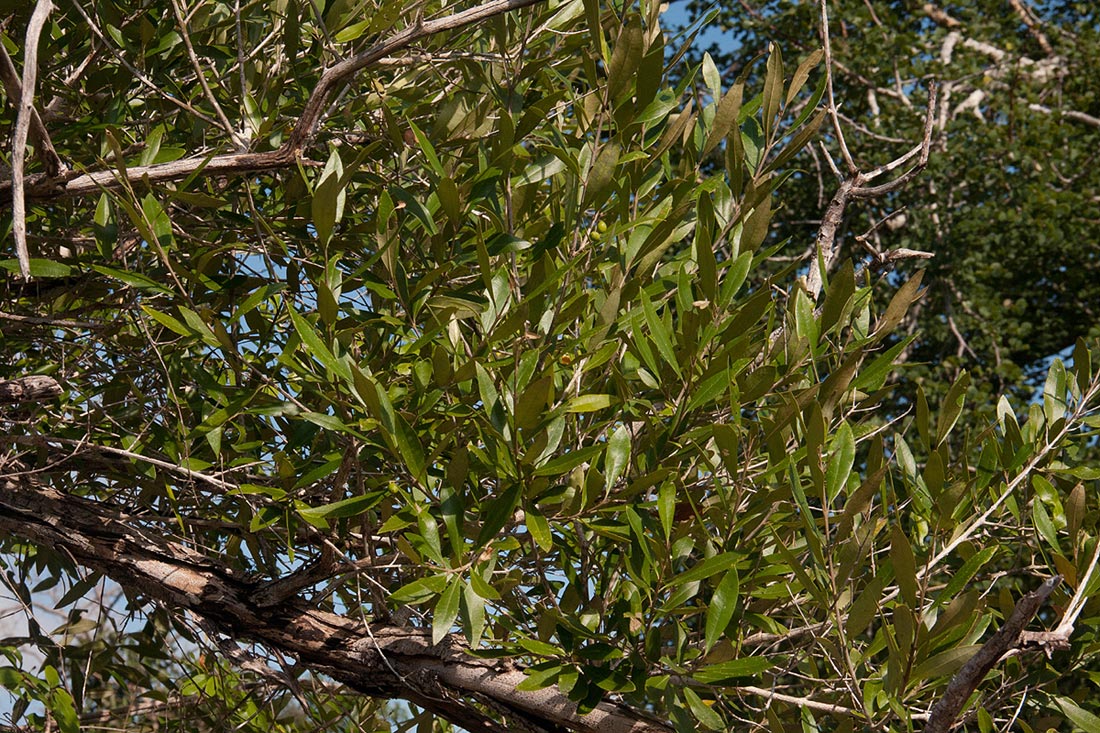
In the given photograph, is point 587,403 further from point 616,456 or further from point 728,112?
point 728,112

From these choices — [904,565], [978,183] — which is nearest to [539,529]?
[904,565]

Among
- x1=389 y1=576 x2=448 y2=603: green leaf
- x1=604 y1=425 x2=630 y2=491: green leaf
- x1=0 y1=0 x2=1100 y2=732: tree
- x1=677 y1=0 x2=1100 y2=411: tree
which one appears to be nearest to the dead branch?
x1=0 y1=0 x2=1100 y2=732: tree

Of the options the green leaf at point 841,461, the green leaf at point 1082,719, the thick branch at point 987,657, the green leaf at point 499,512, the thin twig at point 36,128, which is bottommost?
the green leaf at point 1082,719

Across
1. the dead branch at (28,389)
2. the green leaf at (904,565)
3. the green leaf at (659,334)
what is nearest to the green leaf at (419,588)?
the green leaf at (659,334)

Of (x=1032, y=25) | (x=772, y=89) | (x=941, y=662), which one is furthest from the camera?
(x=1032, y=25)

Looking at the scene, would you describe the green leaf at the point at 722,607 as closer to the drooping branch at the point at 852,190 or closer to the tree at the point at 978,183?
the drooping branch at the point at 852,190

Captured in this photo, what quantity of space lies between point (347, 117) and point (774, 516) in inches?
38.0

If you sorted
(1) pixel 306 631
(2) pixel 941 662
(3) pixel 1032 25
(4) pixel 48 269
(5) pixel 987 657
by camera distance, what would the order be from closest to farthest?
(5) pixel 987 657
(2) pixel 941 662
(4) pixel 48 269
(1) pixel 306 631
(3) pixel 1032 25

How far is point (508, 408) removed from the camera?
1158mm

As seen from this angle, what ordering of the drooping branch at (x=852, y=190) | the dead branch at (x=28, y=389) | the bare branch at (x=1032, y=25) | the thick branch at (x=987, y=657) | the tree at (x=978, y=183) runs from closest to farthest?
the thick branch at (x=987, y=657)
the drooping branch at (x=852, y=190)
the dead branch at (x=28, y=389)
the tree at (x=978, y=183)
the bare branch at (x=1032, y=25)

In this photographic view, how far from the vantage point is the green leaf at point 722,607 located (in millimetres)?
1155

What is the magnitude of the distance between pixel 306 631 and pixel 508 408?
2.26 feet

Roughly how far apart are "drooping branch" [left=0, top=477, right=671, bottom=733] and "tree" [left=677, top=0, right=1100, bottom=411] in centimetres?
429

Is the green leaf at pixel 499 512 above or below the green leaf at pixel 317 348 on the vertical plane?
below
